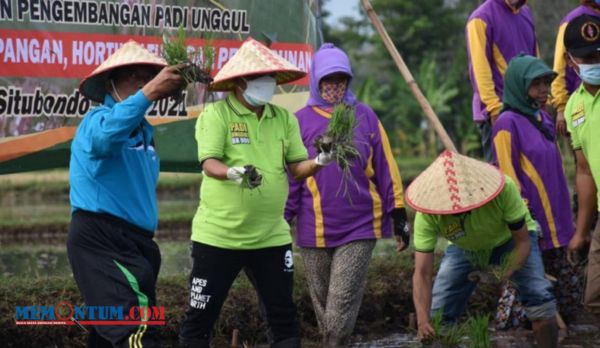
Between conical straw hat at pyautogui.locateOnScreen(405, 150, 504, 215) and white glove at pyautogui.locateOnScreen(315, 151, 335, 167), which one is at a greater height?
white glove at pyautogui.locateOnScreen(315, 151, 335, 167)

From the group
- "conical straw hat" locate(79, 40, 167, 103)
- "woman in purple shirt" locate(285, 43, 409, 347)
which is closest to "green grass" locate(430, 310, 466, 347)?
"woman in purple shirt" locate(285, 43, 409, 347)

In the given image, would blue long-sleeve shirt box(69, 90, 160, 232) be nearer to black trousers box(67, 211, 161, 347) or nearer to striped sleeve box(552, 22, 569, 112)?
black trousers box(67, 211, 161, 347)

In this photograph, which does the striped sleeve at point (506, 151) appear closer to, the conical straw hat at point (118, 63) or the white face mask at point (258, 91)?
the white face mask at point (258, 91)

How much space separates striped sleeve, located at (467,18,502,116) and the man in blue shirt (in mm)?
3555

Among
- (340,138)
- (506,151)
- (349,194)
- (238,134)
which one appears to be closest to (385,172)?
(349,194)

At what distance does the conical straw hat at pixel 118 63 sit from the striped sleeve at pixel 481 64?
3.53 meters

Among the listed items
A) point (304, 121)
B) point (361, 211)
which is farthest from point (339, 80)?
point (361, 211)

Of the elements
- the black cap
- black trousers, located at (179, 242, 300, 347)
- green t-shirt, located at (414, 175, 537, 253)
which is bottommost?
black trousers, located at (179, 242, 300, 347)

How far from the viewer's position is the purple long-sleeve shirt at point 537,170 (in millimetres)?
8117

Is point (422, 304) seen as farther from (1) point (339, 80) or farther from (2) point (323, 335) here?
(1) point (339, 80)

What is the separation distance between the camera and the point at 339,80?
816 cm

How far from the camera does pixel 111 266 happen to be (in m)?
5.95

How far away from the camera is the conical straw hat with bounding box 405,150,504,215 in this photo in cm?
680

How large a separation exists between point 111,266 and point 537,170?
3391 millimetres
